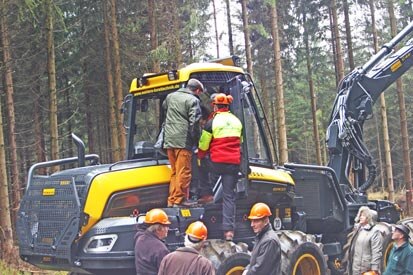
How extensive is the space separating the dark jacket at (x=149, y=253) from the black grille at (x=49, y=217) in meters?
1.00

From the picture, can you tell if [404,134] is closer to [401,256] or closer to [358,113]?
[358,113]

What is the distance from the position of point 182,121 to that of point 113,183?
3.92ft

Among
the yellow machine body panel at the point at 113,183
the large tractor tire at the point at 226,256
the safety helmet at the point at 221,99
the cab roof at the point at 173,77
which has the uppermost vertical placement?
the cab roof at the point at 173,77

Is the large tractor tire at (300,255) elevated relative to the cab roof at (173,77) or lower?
lower

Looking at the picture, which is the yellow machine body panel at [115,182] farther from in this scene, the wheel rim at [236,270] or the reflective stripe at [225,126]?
the wheel rim at [236,270]

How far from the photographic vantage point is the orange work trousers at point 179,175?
24.3ft

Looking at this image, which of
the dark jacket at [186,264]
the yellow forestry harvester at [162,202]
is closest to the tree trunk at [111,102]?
the yellow forestry harvester at [162,202]

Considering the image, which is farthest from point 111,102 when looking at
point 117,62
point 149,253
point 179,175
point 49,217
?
point 149,253

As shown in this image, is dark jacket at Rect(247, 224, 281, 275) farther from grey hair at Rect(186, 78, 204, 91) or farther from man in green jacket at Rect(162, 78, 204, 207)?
grey hair at Rect(186, 78, 204, 91)

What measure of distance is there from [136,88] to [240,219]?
8.32 ft

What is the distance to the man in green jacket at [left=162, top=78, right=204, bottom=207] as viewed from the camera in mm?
7441

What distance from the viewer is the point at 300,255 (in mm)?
8289

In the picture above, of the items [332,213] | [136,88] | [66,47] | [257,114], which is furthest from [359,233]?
[66,47]

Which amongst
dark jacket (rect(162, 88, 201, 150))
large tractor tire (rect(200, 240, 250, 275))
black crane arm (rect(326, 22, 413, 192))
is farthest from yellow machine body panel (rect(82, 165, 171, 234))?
black crane arm (rect(326, 22, 413, 192))
